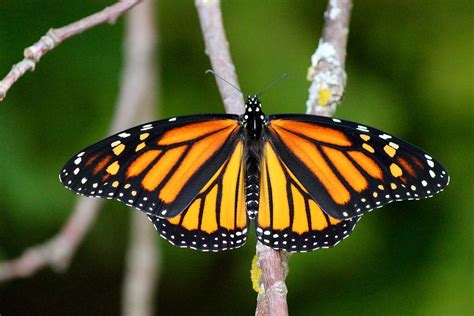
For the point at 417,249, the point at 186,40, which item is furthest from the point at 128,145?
the point at 417,249

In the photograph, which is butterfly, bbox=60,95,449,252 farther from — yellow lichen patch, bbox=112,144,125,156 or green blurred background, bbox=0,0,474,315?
green blurred background, bbox=0,0,474,315

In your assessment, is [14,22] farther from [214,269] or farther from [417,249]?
[417,249]

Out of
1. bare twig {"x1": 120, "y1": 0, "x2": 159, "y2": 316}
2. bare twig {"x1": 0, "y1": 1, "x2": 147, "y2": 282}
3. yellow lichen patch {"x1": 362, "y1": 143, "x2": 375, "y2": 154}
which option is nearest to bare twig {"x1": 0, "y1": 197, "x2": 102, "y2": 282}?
bare twig {"x1": 0, "y1": 1, "x2": 147, "y2": 282}

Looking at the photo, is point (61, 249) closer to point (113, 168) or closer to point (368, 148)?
point (113, 168)

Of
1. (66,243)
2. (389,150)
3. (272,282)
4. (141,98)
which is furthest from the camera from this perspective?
(141,98)

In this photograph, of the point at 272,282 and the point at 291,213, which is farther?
the point at 291,213

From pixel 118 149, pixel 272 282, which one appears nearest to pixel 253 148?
pixel 118 149
